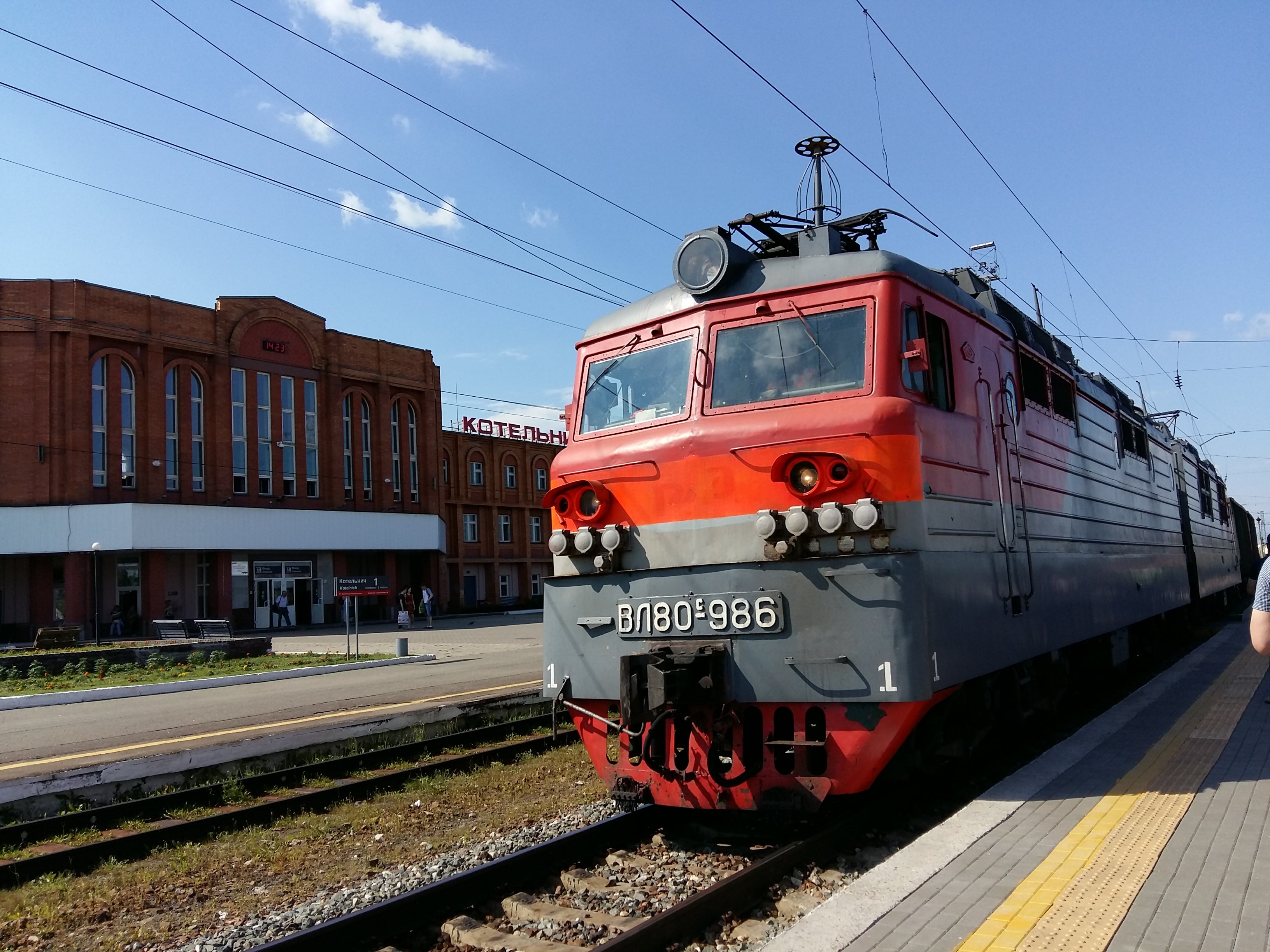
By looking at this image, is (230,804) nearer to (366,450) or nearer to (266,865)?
(266,865)

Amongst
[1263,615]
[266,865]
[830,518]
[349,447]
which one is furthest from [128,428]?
[1263,615]

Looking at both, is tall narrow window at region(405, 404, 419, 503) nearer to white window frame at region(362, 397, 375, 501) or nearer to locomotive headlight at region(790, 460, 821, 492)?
white window frame at region(362, 397, 375, 501)

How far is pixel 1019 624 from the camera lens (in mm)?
7191

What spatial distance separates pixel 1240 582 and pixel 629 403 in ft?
81.7

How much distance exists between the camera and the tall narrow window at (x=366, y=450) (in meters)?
44.8

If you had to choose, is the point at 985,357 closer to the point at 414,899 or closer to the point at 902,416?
the point at 902,416

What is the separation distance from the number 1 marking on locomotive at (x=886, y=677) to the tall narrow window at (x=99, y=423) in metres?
37.1

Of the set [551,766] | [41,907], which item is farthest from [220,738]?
[41,907]

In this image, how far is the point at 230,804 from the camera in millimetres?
8867

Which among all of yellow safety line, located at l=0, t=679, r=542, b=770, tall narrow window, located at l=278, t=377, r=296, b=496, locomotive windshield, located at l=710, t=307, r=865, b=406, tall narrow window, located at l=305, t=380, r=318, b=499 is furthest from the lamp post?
locomotive windshield, located at l=710, t=307, r=865, b=406

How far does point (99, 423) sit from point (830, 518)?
37.3 metres

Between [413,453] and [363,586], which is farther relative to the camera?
[413,453]

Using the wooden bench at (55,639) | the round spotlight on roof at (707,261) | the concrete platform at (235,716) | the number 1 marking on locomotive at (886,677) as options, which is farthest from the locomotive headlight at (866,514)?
the wooden bench at (55,639)

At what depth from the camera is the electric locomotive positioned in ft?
18.7
